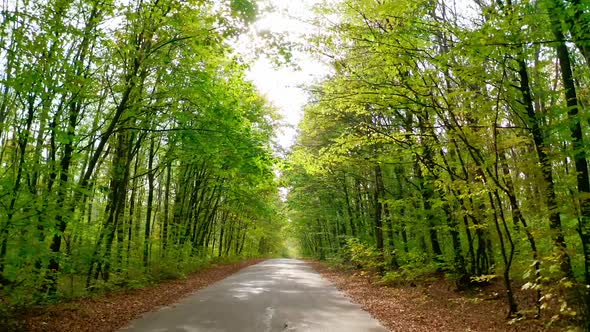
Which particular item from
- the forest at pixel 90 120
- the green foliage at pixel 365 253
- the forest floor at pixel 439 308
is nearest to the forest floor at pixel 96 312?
the forest at pixel 90 120

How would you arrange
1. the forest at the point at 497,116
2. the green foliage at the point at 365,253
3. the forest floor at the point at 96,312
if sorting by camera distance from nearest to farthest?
the forest at the point at 497,116 → the forest floor at the point at 96,312 → the green foliage at the point at 365,253

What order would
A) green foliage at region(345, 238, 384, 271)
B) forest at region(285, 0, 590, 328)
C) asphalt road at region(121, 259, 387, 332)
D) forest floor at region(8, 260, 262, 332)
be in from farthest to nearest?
green foliage at region(345, 238, 384, 271) < asphalt road at region(121, 259, 387, 332) < forest floor at region(8, 260, 262, 332) < forest at region(285, 0, 590, 328)

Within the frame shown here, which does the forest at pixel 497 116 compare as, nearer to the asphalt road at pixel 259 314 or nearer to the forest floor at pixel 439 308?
the forest floor at pixel 439 308

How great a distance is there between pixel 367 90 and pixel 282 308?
661cm

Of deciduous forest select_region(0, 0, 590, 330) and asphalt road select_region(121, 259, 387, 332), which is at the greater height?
deciduous forest select_region(0, 0, 590, 330)

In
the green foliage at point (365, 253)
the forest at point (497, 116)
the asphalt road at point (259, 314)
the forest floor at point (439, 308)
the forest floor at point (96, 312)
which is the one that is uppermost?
the forest at point (497, 116)

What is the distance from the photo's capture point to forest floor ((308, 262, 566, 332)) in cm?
823

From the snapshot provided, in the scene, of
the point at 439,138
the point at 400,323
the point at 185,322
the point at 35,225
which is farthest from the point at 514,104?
the point at 35,225

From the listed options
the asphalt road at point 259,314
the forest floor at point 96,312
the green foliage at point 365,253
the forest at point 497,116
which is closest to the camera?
the forest at point 497,116

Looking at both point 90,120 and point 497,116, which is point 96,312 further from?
point 90,120

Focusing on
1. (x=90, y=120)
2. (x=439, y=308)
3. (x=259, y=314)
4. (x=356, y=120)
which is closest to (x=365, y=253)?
(x=356, y=120)

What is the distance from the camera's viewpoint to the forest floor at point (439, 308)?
27.0 feet

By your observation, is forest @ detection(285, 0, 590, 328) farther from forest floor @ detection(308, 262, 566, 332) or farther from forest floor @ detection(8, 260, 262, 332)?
forest floor @ detection(8, 260, 262, 332)

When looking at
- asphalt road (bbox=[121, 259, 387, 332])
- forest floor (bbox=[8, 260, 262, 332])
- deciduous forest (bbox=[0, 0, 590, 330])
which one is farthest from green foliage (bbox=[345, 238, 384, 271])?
forest floor (bbox=[8, 260, 262, 332])
